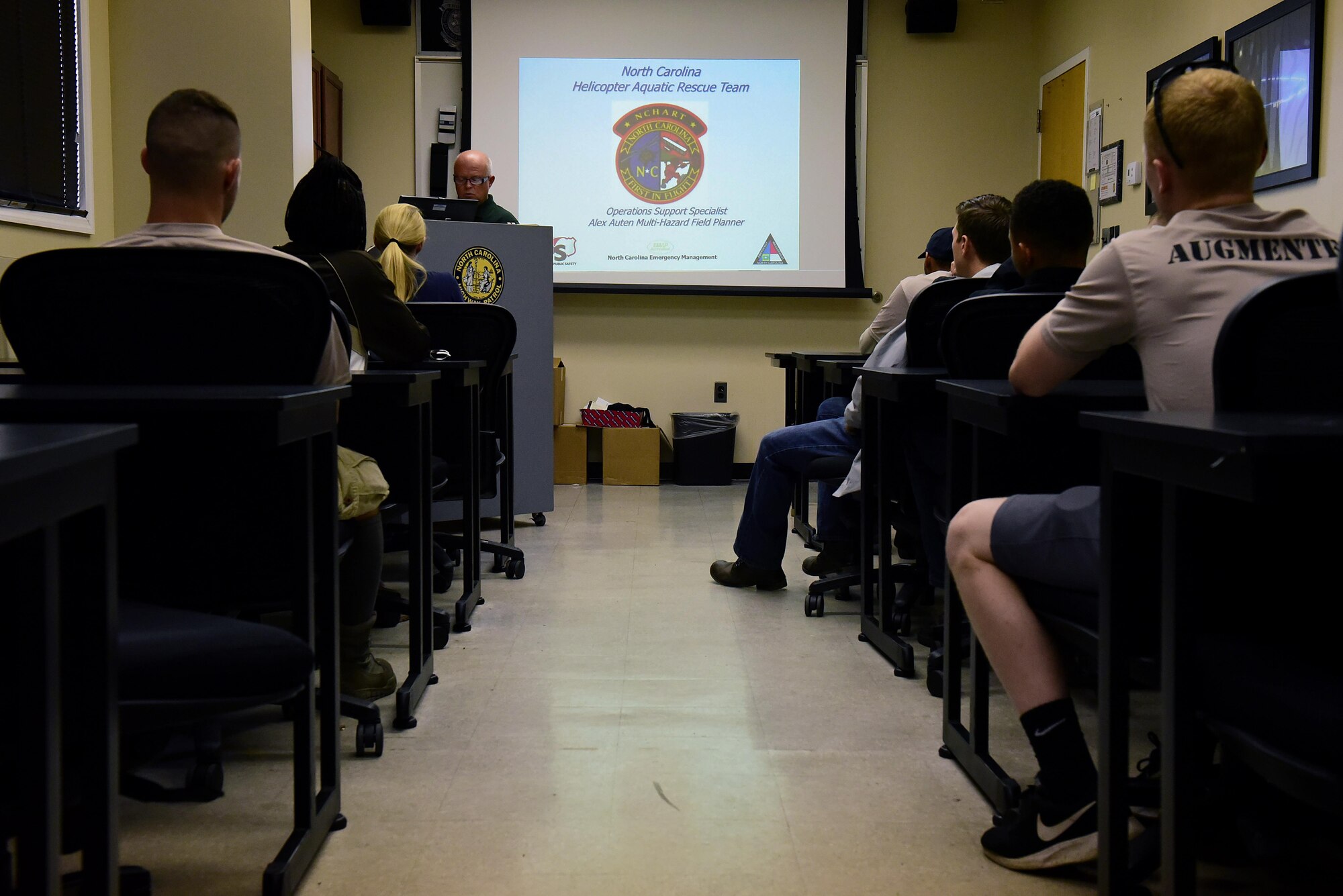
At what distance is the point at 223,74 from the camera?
414cm

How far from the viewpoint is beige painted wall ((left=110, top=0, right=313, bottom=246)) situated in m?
4.12

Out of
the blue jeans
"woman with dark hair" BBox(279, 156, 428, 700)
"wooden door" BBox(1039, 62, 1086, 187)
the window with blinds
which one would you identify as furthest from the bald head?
"wooden door" BBox(1039, 62, 1086, 187)

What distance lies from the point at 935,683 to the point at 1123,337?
1.09 m

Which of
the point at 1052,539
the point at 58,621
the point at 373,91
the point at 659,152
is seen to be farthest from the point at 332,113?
the point at 58,621

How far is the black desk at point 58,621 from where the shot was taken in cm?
82

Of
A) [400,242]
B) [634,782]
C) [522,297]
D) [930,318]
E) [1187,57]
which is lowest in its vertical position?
[634,782]

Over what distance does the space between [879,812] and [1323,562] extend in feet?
2.83

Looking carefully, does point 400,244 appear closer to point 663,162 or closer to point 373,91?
point 663,162

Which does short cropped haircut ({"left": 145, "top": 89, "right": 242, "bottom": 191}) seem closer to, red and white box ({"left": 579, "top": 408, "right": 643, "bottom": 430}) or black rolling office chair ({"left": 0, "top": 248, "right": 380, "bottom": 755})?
black rolling office chair ({"left": 0, "top": 248, "right": 380, "bottom": 755})

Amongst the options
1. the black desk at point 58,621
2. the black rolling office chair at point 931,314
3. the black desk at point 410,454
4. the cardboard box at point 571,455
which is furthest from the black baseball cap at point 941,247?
the black desk at point 58,621

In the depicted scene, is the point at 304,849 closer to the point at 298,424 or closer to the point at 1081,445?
the point at 298,424

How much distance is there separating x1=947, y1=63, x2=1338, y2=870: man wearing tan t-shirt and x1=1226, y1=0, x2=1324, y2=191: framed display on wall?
2.48m

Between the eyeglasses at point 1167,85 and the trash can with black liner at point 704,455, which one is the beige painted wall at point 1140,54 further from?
the eyeglasses at point 1167,85

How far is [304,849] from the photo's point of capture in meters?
1.54
